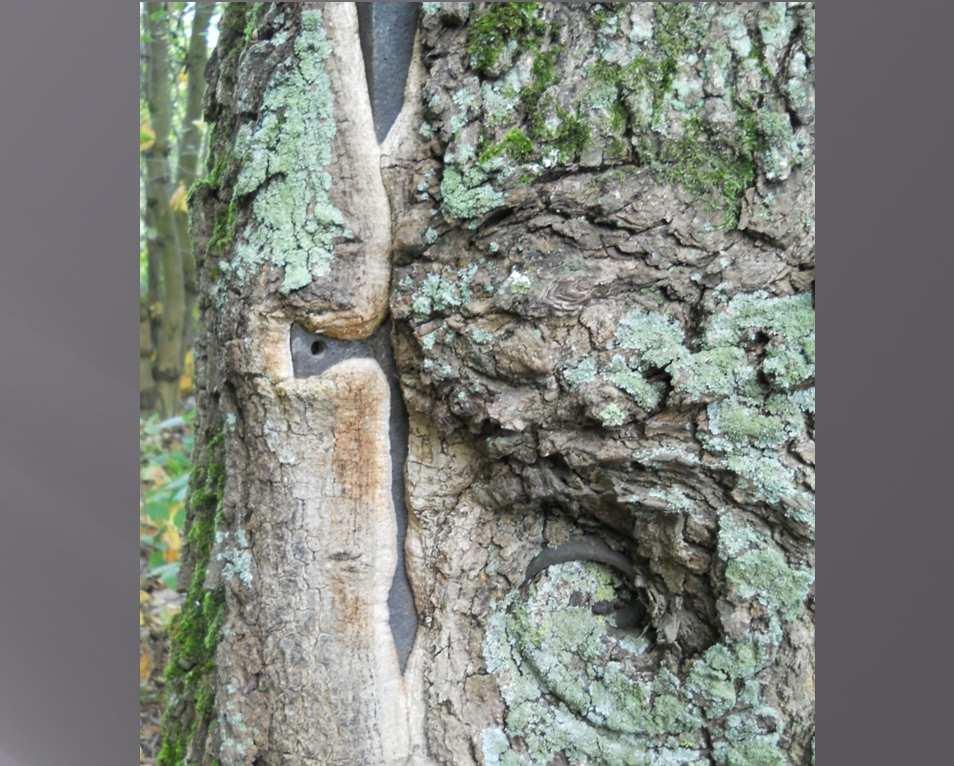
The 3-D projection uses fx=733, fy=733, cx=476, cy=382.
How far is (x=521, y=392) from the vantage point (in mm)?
1306

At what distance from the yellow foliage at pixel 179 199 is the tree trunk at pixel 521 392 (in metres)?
2.09

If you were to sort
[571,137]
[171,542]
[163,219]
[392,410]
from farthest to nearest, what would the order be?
[163,219] → [171,542] → [392,410] → [571,137]

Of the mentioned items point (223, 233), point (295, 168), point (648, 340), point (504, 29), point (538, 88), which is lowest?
point (648, 340)

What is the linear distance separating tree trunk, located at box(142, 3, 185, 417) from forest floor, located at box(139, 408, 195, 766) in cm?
29

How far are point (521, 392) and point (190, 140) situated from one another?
3.01 metres

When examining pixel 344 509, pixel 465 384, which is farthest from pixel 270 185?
pixel 344 509

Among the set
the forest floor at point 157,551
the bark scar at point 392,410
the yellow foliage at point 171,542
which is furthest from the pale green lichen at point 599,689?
the yellow foliage at point 171,542

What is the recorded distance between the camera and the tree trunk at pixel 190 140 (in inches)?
127

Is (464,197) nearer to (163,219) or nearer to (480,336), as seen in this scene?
(480,336)

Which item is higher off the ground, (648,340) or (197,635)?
(648,340)

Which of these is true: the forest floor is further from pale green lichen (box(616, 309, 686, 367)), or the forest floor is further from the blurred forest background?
pale green lichen (box(616, 309, 686, 367))

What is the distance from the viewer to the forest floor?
2.92 meters

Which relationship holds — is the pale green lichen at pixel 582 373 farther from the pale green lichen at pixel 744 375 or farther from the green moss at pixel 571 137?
the green moss at pixel 571 137

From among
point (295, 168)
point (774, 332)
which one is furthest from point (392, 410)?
point (774, 332)
